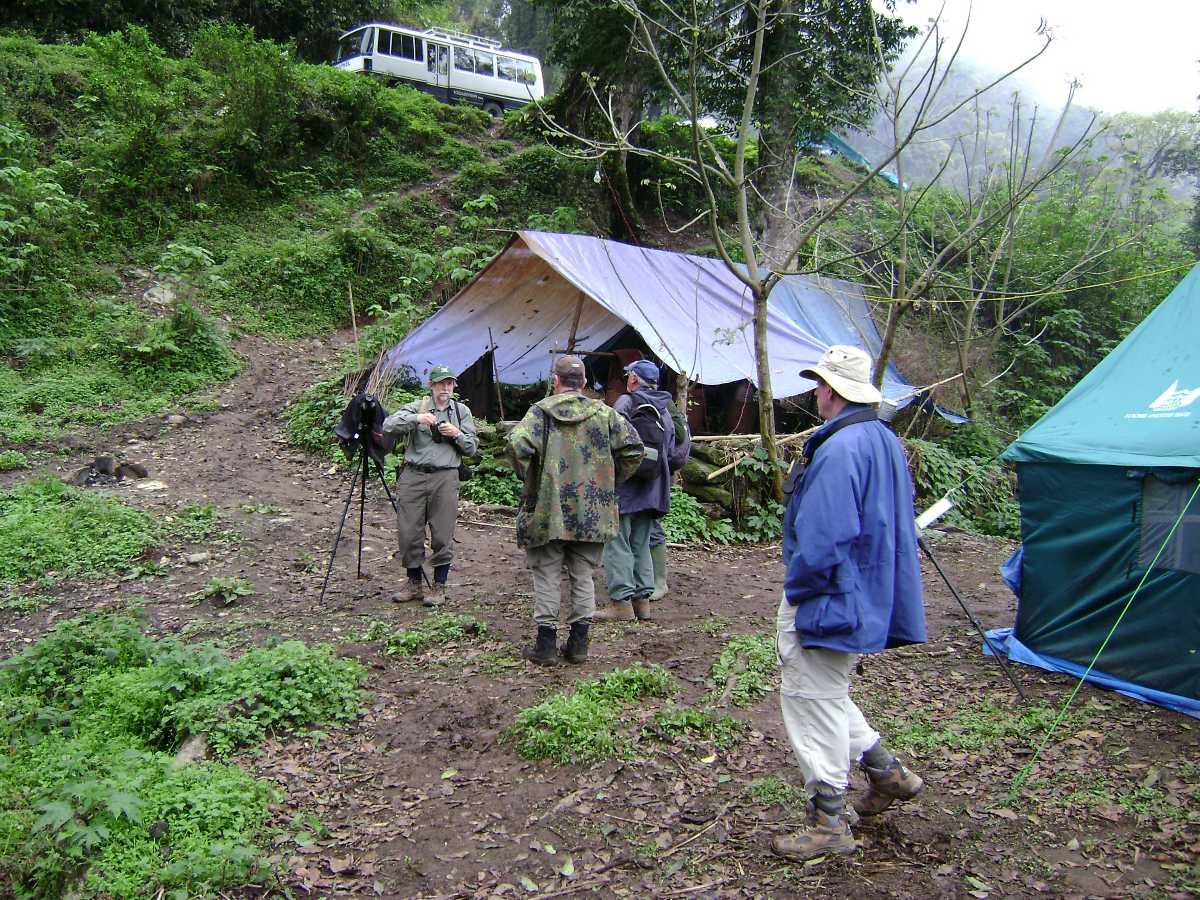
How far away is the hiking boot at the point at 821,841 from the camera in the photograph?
122 inches

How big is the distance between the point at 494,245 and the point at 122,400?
7.38 meters

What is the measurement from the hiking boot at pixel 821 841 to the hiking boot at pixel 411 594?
11.5 ft

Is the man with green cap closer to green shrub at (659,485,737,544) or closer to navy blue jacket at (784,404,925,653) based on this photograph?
green shrub at (659,485,737,544)

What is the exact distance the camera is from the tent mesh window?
4656mm

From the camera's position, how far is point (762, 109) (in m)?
14.0

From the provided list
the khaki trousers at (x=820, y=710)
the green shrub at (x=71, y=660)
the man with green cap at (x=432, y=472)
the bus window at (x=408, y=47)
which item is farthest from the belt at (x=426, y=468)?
the bus window at (x=408, y=47)

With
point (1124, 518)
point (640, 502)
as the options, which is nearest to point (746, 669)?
point (640, 502)

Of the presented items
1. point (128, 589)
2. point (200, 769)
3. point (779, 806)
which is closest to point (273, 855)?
point (200, 769)

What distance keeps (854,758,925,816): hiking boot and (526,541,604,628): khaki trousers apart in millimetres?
2046

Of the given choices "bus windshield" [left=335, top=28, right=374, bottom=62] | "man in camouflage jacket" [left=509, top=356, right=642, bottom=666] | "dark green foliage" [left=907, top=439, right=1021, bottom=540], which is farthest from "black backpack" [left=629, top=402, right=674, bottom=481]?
"bus windshield" [left=335, top=28, right=374, bottom=62]

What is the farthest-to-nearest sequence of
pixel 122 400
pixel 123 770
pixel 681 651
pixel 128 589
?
1. pixel 122 400
2. pixel 128 589
3. pixel 681 651
4. pixel 123 770

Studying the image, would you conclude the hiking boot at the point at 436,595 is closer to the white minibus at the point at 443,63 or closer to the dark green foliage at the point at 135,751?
the dark green foliage at the point at 135,751

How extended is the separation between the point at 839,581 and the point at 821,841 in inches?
39.4

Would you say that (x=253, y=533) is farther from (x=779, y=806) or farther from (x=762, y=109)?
(x=762, y=109)
